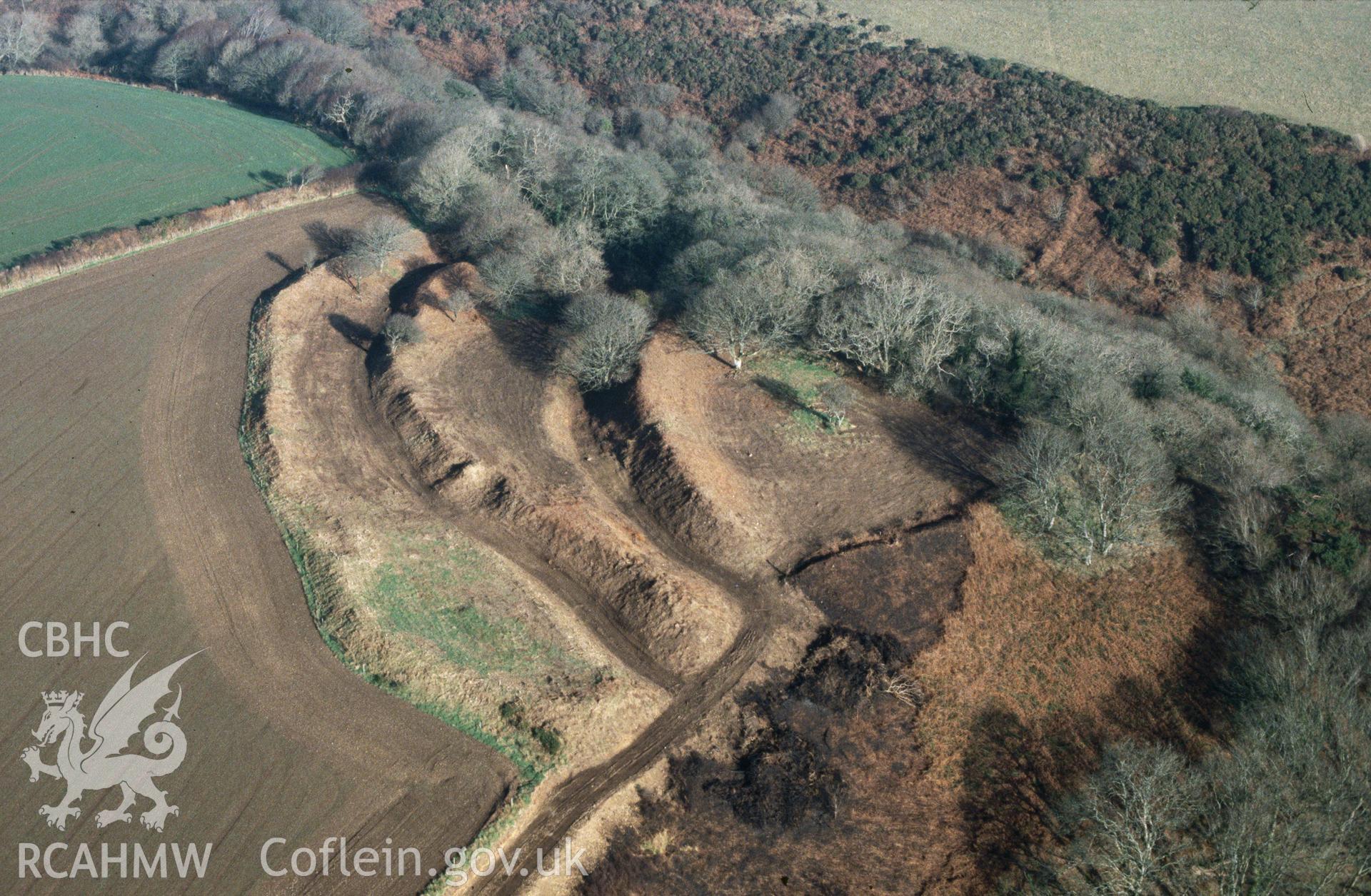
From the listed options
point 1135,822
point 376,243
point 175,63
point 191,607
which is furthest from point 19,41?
point 1135,822

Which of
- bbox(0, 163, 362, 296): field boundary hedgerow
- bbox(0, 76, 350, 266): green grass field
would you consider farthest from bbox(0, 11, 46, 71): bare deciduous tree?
bbox(0, 163, 362, 296): field boundary hedgerow

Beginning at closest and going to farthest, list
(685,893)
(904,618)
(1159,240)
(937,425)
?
(685,893) → (904,618) → (937,425) → (1159,240)

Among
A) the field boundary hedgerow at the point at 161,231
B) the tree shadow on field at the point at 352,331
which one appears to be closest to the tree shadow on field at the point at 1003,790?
the tree shadow on field at the point at 352,331

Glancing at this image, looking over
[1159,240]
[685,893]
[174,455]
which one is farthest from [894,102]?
[685,893]

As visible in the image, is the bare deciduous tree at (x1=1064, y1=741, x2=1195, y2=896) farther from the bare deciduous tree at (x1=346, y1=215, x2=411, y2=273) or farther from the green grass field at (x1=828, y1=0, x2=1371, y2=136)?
the green grass field at (x1=828, y1=0, x2=1371, y2=136)

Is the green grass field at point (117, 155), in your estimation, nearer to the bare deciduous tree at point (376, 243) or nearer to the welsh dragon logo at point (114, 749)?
the bare deciduous tree at point (376, 243)

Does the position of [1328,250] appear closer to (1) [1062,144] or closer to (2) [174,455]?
(1) [1062,144]
